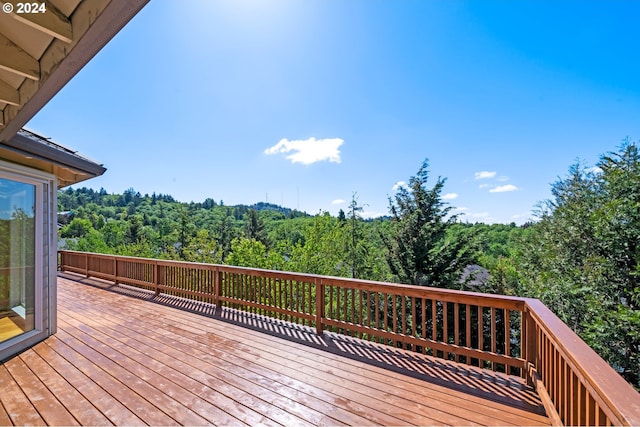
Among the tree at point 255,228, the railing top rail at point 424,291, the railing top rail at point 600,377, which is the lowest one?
the tree at point 255,228

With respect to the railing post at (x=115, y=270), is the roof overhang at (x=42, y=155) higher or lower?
higher

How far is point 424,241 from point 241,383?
10.6 meters

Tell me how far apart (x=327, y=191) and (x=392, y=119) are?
17.7 m

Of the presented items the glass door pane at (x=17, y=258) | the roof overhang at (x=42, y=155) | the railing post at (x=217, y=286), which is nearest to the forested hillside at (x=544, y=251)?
the glass door pane at (x=17, y=258)

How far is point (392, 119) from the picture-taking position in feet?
32.9

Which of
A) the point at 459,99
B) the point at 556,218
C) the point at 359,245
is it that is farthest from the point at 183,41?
the point at 556,218

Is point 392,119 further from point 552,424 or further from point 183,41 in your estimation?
point 552,424

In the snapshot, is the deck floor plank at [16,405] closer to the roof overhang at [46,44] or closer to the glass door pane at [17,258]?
the glass door pane at [17,258]

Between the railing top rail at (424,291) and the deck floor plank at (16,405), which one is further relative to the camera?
the railing top rail at (424,291)

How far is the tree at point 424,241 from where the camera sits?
11.6 meters

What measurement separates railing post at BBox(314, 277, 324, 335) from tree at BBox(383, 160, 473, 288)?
28.4 feet

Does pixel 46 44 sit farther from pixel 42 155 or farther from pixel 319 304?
pixel 319 304

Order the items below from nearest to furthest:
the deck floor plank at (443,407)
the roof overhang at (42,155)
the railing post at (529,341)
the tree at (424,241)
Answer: the deck floor plank at (443,407)
the railing post at (529,341)
the roof overhang at (42,155)
the tree at (424,241)

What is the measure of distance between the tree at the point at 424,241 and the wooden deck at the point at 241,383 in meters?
8.88
